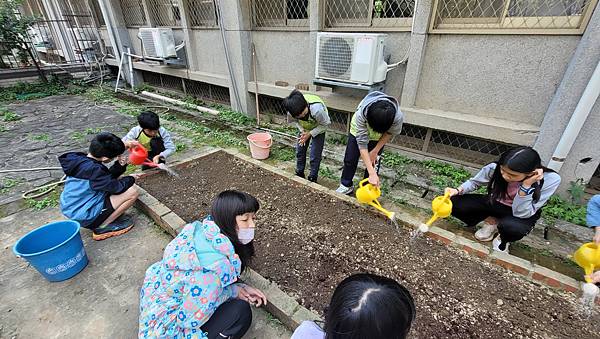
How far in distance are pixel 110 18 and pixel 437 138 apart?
32.8 feet

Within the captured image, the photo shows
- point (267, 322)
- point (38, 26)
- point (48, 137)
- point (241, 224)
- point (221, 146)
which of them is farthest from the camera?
point (38, 26)

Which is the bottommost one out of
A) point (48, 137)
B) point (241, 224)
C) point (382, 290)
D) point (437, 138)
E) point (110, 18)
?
point (48, 137)

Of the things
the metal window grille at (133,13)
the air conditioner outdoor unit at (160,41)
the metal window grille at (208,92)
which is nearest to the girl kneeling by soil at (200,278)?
the metal window grille at (208,92)

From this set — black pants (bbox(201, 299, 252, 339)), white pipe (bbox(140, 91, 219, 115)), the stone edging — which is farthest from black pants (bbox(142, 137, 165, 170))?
white pipe (bbox(140, 91, 219, 115))

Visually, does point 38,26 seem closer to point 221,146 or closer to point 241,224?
point 221,146

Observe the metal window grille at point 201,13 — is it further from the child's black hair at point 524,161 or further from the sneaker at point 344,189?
the child's black hair at point 524,161

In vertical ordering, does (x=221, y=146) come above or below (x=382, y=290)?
below

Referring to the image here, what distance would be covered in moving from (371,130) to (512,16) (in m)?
2.25

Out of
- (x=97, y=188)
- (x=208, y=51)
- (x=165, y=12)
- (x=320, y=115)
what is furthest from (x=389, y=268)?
(x=165, y=12)

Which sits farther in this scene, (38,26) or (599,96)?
(38,26)

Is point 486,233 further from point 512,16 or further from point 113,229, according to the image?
point 113,229

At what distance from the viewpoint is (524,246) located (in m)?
2.85

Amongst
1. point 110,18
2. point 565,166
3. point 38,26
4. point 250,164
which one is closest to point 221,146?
point 250,164

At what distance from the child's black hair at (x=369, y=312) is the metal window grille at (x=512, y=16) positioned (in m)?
3.80
